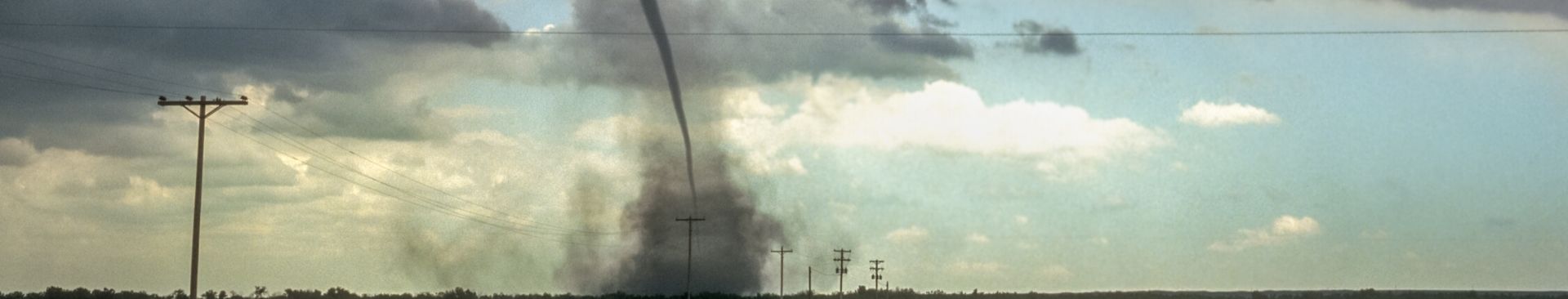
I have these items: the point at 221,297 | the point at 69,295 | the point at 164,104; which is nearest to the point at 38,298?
the point at 69,295

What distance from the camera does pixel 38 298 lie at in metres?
173

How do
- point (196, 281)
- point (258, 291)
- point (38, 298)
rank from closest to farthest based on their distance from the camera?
point (196, 281), point (38, 298), point (258, 291)

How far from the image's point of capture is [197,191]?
2859 inches

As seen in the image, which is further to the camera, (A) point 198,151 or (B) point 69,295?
(B) point 69,295

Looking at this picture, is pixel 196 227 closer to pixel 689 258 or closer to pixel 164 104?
pixel 164 104

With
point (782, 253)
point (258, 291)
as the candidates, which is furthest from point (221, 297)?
point (782, 253)

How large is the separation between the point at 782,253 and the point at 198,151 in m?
112

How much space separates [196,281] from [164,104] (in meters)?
7.89

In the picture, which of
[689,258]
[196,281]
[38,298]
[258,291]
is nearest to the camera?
[196,281]

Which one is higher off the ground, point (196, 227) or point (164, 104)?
point (164, 104)

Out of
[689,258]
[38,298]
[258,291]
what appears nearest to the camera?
[689,258]

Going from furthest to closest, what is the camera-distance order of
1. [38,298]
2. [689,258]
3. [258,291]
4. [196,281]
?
[258,291]
[38,298]
[689,258]
[196,281]

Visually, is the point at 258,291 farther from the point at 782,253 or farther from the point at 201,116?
the point at 201,116

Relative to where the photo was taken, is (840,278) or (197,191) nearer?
(197,191)
